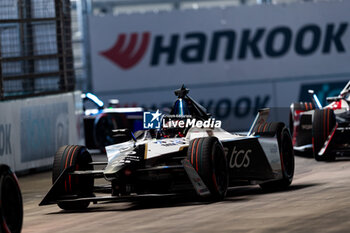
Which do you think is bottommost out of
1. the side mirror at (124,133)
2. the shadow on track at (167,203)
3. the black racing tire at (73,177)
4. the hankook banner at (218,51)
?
the shadow on track at (167,203)

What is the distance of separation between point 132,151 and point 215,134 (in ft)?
5.33

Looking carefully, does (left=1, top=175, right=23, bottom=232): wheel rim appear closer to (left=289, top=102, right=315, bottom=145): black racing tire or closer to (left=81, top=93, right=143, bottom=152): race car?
(left=289, top=102, right=315, bottom=145): black racing tire

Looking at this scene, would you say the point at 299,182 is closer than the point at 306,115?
Yes

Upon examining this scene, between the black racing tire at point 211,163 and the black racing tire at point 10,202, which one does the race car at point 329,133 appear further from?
the black racing tire at point 10,202

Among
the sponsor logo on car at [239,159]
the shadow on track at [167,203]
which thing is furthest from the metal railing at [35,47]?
the sponsor logo on car at [239,159]

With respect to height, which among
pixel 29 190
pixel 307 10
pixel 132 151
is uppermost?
pixel 307 10

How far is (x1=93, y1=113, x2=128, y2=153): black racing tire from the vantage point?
25.2 m

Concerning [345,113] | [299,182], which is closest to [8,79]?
[345,113]

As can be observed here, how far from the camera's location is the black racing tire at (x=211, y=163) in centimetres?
1152

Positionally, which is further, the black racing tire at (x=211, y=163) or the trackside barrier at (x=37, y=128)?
the trackside barrier at (x=37, y=128)

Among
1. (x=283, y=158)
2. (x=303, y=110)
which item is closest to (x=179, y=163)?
(x=283, y=158)

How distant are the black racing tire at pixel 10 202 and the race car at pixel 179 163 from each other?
248 centimetres

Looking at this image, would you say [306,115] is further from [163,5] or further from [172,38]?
[163,5]

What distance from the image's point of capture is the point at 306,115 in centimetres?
2008
